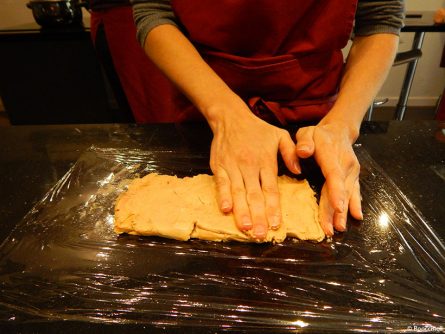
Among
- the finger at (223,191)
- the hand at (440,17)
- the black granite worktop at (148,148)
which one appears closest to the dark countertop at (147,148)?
the black granite worktop at (148,148)

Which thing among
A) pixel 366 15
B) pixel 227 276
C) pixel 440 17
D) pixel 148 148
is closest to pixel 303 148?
pixel 227 276

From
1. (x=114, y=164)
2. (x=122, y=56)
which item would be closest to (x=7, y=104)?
(x=122, y=56)

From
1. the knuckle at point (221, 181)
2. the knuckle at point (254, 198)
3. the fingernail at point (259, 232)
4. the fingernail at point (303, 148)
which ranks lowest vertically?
the fingernail at point (259, 232)

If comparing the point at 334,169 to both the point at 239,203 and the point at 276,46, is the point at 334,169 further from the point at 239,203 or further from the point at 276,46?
the point at 276,46

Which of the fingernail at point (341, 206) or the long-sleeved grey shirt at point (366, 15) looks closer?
the fingernail at point (341, 206)

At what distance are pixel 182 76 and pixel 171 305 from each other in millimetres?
615

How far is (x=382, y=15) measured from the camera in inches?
39.2

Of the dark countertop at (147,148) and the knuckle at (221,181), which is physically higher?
the knuckle at (221,181)

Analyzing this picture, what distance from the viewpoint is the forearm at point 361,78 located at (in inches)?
33.6

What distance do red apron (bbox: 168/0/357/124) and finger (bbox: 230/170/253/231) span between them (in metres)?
0.33

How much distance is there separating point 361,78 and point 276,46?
0.27 m

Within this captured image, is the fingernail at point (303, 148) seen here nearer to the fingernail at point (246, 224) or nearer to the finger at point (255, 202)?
the finger at point (255, 202)

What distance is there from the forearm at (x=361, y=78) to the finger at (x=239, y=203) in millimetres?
301

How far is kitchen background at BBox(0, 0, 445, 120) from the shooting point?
2699mm
